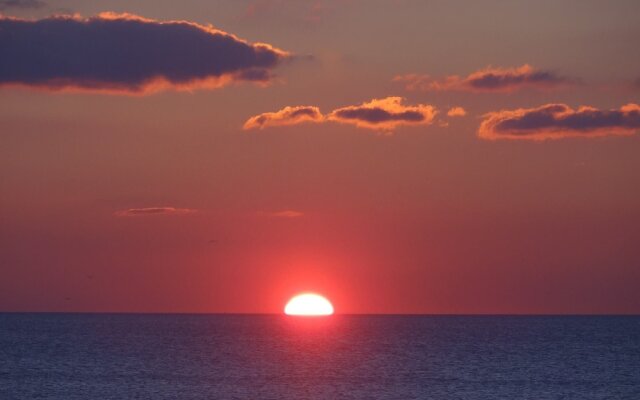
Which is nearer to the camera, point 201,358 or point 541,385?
point 541,385

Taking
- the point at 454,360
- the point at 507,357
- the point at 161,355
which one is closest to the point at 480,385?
the point at 454,360

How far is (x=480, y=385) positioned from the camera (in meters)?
134

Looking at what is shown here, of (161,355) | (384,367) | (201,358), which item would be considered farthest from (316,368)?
(161,355)

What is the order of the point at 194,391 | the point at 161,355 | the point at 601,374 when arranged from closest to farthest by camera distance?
the point at 194,391 < the point at 601,374 < the point at 161,355

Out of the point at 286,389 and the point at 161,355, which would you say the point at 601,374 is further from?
the point at 161,355

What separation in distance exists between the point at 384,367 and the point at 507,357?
3361cm

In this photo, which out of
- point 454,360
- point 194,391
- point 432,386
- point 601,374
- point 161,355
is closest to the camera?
point 194,391

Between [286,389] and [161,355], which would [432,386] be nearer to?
[286,389]

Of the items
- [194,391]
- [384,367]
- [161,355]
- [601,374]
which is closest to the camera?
[194,391]

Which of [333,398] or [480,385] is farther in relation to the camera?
[480,385]

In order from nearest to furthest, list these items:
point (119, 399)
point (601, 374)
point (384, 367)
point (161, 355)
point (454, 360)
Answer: point (119, 399), point (601, 374), point (384, 367), point (454, 360), point (161, 355)

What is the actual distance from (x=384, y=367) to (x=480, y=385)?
3473 centimetres

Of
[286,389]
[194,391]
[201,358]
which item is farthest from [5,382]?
[201,358]

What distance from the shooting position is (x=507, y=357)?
19175cm
